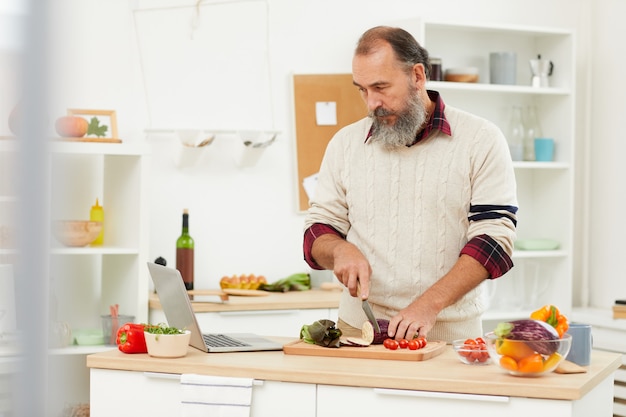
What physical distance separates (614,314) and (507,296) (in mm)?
618

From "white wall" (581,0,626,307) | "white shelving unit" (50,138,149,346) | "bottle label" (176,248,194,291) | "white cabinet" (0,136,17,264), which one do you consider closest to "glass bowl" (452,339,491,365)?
"white cabinet" (0,136,17,264)

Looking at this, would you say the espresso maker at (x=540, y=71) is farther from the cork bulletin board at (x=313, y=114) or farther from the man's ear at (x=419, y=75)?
the man's ear at (x=419, y=75)

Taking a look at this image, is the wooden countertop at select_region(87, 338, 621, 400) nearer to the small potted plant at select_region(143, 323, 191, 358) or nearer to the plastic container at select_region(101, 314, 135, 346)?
the small potted plant at select_region(143, 323, 191, 358)

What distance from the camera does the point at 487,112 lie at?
183 inches

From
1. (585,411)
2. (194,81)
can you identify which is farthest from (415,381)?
(194,81)

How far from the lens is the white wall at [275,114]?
3.98m

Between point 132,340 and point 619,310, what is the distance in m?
2.86

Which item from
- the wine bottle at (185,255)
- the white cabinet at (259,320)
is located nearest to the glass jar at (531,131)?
the white cabinet at (259,320)

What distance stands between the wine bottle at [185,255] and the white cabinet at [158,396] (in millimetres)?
1796

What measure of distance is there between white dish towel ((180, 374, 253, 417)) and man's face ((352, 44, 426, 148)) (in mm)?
888

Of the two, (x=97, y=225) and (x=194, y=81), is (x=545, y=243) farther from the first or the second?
(x=97, y=225)

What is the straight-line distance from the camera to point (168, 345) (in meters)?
2.03

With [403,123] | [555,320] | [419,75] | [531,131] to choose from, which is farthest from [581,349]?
[531,131]

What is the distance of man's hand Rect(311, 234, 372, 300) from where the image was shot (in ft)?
7.36
